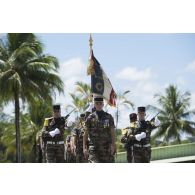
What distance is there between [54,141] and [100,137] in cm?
199

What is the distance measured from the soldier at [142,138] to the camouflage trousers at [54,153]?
1325 mm

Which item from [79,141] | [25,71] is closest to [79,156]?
[79,141]

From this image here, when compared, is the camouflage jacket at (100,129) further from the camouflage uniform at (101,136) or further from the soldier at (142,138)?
the soldier at (142,138)

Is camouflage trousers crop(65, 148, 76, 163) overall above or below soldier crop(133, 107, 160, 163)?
below

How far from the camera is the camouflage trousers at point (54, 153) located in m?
9.90

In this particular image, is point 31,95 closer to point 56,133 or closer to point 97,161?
point 56,133

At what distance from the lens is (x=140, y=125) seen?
9.55 m

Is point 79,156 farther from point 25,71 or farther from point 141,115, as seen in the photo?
point 25,71

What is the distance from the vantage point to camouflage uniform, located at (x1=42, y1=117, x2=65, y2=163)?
984 centimetres

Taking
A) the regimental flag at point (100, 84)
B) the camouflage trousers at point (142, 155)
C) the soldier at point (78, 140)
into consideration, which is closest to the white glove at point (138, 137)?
the camouflage trousers at point (142, 155)

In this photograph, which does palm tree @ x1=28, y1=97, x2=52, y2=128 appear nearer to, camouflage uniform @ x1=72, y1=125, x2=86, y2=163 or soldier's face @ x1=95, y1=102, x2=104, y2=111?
camouflage uniform @ x1=72, y1=125, x2=86, y2=163

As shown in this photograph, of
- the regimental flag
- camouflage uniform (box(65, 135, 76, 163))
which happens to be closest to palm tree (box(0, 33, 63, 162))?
camouflage uniform (box(65, 135, 76, 163))
